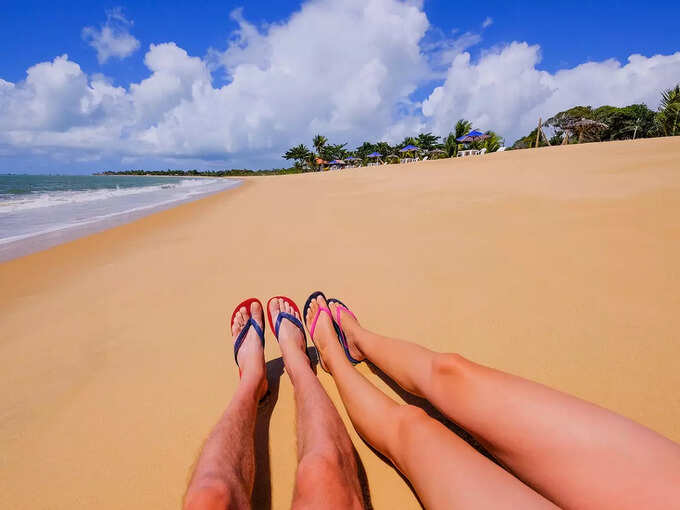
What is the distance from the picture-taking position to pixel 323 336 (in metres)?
1.54

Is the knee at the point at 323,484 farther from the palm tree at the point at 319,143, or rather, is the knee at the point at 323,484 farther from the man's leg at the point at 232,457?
the palm tree at the point at 319,143

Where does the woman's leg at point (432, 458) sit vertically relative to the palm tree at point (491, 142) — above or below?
below

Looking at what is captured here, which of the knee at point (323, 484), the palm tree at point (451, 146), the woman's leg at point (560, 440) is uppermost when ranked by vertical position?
the palm tree at point (451, 146)

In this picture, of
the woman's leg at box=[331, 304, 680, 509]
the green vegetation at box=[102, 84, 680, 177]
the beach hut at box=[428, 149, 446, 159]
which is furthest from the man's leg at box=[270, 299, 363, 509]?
the beach hut at box=[428, 149, 446, 159]

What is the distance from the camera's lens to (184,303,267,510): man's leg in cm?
68

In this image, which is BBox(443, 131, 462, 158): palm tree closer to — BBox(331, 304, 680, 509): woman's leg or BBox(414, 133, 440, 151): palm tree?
BBox(414, 133, 440, 151): palm tree

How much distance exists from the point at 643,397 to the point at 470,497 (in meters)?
0.94

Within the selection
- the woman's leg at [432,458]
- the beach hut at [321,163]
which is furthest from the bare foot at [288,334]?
the beach hut at [321,163]

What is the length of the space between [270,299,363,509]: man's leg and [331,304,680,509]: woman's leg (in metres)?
0.35

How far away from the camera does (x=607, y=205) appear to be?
3561 millimetres

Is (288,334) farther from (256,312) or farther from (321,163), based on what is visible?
(321,163)

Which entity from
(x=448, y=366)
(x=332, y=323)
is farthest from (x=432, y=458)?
(x=332, y=323)

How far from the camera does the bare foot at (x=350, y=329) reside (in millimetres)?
1462

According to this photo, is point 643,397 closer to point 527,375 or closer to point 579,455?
point 527,375
